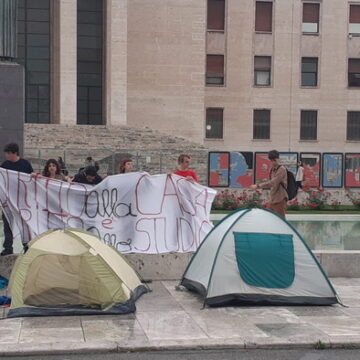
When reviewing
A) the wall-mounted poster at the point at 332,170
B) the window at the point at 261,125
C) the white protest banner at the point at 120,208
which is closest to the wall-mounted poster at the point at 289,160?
the wall-mounted poster at the point at 332,170

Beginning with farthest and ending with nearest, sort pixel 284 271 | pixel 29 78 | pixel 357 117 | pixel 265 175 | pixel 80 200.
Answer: pixel 357 117, pixel 29 78, pixel 265 175, pixel 80 200, pixel 284 271

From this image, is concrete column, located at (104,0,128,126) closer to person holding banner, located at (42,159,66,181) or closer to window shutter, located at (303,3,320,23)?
window shutter, located at (303,3,320,23)

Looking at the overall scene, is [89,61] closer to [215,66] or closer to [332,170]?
[215,66]

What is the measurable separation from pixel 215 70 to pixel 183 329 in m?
40.0

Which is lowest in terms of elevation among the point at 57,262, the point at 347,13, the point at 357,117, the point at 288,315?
the point at 288,315

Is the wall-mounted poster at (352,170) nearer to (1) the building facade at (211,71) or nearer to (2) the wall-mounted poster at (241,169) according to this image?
(1) the building facade at (211,71)

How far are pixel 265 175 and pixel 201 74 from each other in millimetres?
8295

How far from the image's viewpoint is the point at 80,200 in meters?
11.5

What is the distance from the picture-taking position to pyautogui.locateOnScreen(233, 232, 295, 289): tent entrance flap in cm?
989

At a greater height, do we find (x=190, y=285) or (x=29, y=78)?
(x=29, y=78)

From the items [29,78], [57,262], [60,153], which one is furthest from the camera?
[29,78]

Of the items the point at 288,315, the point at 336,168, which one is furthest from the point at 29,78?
the point at 288,315

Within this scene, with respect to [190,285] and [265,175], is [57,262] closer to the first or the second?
[190,285]

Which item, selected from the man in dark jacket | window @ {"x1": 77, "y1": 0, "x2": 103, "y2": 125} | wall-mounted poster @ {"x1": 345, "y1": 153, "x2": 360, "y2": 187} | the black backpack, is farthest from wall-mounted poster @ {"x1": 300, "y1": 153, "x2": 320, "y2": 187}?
the man in dark jacket
